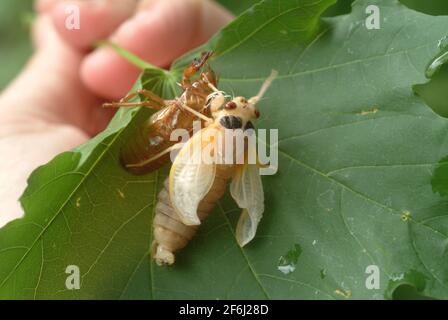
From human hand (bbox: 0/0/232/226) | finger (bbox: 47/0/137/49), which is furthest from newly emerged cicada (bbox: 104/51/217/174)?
finger (bbox: 47/0/137/49)

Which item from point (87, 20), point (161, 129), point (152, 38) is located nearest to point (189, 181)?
point (161, 129)

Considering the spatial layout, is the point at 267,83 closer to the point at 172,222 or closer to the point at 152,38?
the point at 172,222

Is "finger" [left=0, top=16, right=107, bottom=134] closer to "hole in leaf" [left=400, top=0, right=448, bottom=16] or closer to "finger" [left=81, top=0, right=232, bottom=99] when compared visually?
"finger" [left=81, top=0, right=232, bottom=99]

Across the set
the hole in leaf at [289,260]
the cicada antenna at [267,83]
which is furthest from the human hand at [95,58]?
the hole in leaf at [289,260]

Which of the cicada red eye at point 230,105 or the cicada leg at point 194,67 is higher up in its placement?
the cicada leg at point 194,67

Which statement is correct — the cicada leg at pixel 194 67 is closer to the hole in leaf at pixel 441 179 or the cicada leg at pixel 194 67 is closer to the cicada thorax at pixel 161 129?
the cicada thorax at pixel 161 129

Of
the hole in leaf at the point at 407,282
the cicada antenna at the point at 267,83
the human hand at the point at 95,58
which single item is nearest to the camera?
the hole in leaf at the point at 407,282
